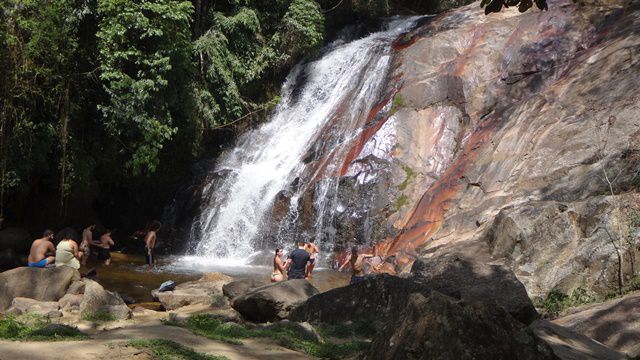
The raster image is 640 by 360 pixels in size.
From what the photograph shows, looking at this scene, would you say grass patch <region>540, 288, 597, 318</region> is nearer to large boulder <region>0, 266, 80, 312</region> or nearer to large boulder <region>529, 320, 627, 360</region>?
large boulder <region>529, 320, 627, 360</region>

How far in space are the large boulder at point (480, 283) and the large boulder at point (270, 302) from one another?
1.95 m

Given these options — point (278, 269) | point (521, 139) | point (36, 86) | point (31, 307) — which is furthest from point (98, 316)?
point (521, 139)

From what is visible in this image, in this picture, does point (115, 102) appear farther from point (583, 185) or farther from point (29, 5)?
point (583, 185)

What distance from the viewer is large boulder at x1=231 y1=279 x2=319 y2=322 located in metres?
9.45

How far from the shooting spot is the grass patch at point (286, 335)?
6.69 m

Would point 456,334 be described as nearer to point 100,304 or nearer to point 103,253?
point 100,304

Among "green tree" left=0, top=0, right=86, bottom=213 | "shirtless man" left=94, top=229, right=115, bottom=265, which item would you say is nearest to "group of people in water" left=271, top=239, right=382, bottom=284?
"shirtless man" left=94, top=229, right=115, bottom=265

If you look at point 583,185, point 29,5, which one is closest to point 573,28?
point 583,185

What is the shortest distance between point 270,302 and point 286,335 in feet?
7.82

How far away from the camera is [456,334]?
14.9ft

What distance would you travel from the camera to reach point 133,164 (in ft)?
58.9

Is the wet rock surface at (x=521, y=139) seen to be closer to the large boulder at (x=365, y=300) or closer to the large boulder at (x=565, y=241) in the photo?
the large boulder at (x=565, y=241)

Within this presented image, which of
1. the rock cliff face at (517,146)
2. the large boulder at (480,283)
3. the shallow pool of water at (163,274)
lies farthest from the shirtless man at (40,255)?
the rock cliff face at (517,146)

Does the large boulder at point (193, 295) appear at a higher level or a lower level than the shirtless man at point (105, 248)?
lower
